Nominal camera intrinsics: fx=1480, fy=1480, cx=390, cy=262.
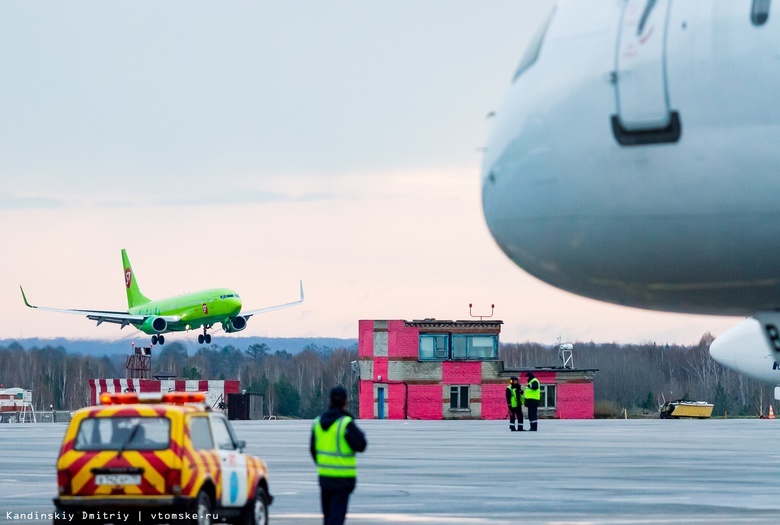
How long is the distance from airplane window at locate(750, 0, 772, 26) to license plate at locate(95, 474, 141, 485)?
8412 mm

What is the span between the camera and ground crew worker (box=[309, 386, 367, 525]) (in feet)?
50.7

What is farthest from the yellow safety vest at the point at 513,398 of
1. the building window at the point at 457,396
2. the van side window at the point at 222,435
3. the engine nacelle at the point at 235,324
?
the engine nacelle at the point at 235,324

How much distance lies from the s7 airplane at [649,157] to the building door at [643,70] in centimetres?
1

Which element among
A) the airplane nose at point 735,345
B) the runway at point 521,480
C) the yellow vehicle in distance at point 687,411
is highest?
the airplane nose at point 735,345

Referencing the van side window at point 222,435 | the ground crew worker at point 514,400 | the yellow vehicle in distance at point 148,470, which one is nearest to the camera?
the yellow vehicle in distance at point 148,470

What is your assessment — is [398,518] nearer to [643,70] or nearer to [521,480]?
[521,480]

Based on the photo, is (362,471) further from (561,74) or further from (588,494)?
(561,74)

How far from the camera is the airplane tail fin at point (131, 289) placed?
396 feet

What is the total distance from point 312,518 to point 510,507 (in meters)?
2.96

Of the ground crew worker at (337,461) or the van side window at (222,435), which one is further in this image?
the van side window at (222,435)

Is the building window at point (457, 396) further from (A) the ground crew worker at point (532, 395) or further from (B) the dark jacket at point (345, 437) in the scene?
(B) the dark jacket at point (345, 437)

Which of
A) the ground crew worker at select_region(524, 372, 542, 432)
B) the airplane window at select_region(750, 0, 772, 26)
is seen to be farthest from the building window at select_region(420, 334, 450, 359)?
the airplane window at select_region(750, 0, 772, 26)

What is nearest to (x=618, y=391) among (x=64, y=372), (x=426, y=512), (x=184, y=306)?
(x=64, y=372)

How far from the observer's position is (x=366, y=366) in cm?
8488
